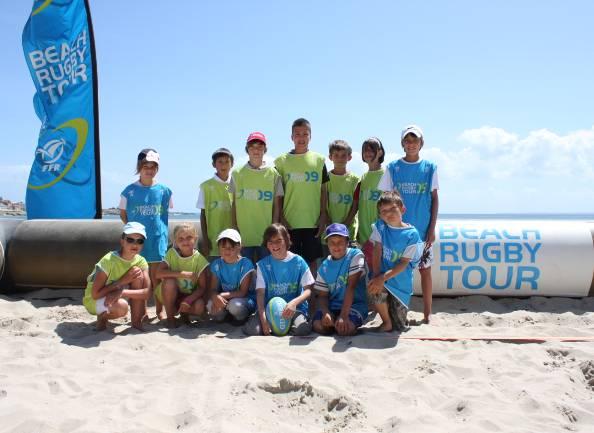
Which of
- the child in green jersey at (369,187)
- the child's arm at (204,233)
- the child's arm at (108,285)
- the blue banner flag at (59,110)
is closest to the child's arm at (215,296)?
the child's arm at (204,233)

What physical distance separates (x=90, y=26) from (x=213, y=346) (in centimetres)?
619

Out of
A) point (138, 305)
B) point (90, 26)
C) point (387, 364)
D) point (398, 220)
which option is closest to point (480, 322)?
point (398, 220)

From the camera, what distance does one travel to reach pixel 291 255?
13.6 feet

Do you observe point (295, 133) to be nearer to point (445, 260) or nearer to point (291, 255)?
point (291, 255)

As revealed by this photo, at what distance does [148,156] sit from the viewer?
460cm

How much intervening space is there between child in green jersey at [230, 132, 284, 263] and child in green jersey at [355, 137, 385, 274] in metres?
0.84

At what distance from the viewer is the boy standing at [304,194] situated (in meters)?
4.54

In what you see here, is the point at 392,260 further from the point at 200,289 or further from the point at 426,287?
the point at 200,289

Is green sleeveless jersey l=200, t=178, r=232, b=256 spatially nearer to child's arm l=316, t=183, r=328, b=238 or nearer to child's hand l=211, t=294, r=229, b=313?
child's hand l=211, t=294, r=229, b=313

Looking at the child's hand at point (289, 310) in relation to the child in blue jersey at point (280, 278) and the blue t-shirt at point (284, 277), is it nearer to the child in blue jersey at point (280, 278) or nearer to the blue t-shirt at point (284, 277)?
the child in blue jersey at point (280, 278)

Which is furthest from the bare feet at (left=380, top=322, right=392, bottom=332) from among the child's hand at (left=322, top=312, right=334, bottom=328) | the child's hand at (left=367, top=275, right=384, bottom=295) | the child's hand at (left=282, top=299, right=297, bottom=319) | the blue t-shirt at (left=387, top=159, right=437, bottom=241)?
the blue t-shirt at (left=387, top=159, right=437, bottom=241)

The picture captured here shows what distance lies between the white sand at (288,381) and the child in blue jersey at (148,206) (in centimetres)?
78

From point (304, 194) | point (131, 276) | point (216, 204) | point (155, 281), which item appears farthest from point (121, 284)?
point (304, 194)

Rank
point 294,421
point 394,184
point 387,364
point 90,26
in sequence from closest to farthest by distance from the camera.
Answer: point 294,421 < point 387,364 < point 394,184 < point 90,26
